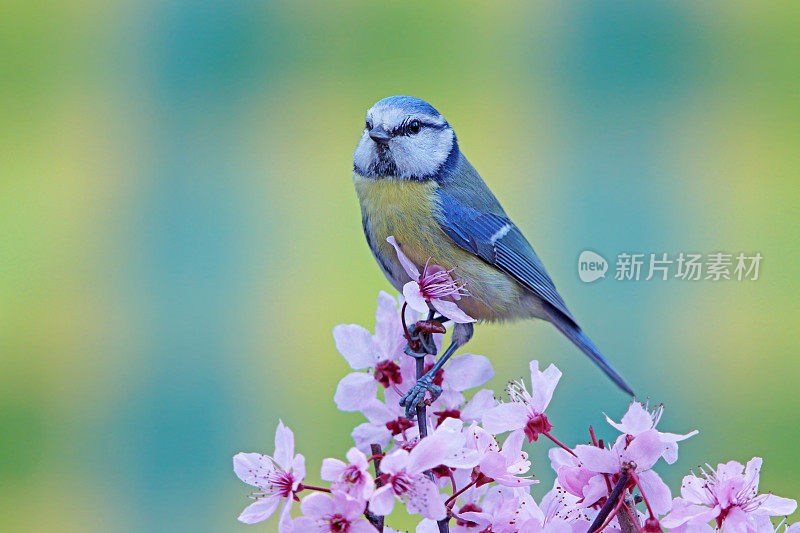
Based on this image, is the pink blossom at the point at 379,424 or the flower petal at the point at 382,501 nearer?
the flower petal at the point at 382,501

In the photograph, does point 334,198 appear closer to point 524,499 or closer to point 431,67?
point 431,67

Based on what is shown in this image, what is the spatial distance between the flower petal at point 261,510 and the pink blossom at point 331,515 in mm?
33

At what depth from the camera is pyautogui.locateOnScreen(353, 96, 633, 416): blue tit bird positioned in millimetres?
818

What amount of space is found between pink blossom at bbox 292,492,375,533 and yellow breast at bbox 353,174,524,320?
388mm

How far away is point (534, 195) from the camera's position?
6.82 ft

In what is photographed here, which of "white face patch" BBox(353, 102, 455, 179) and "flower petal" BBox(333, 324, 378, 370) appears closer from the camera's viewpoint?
"flower petal" BBox(333, 324, 378, 370)

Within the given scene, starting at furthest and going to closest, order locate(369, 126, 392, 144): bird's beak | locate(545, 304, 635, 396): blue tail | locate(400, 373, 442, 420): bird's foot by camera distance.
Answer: locate(545, 304, 635, 396): blue tail
locate(369, 126, 392, 144): bird's beak
locate(400, 373, 442, 420): bird's foot

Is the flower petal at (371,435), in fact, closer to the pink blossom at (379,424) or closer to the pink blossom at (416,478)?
the pink blossom at (379,424)

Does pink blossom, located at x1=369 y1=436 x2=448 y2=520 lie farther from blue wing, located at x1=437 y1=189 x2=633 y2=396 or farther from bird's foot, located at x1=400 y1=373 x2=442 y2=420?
blue wing, located at x1=437 y1=189 x2=633 y2=396

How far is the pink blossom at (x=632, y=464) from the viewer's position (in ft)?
1.52

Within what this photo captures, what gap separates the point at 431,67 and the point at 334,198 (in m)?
0.44

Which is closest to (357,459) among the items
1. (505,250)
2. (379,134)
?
(379,134)
